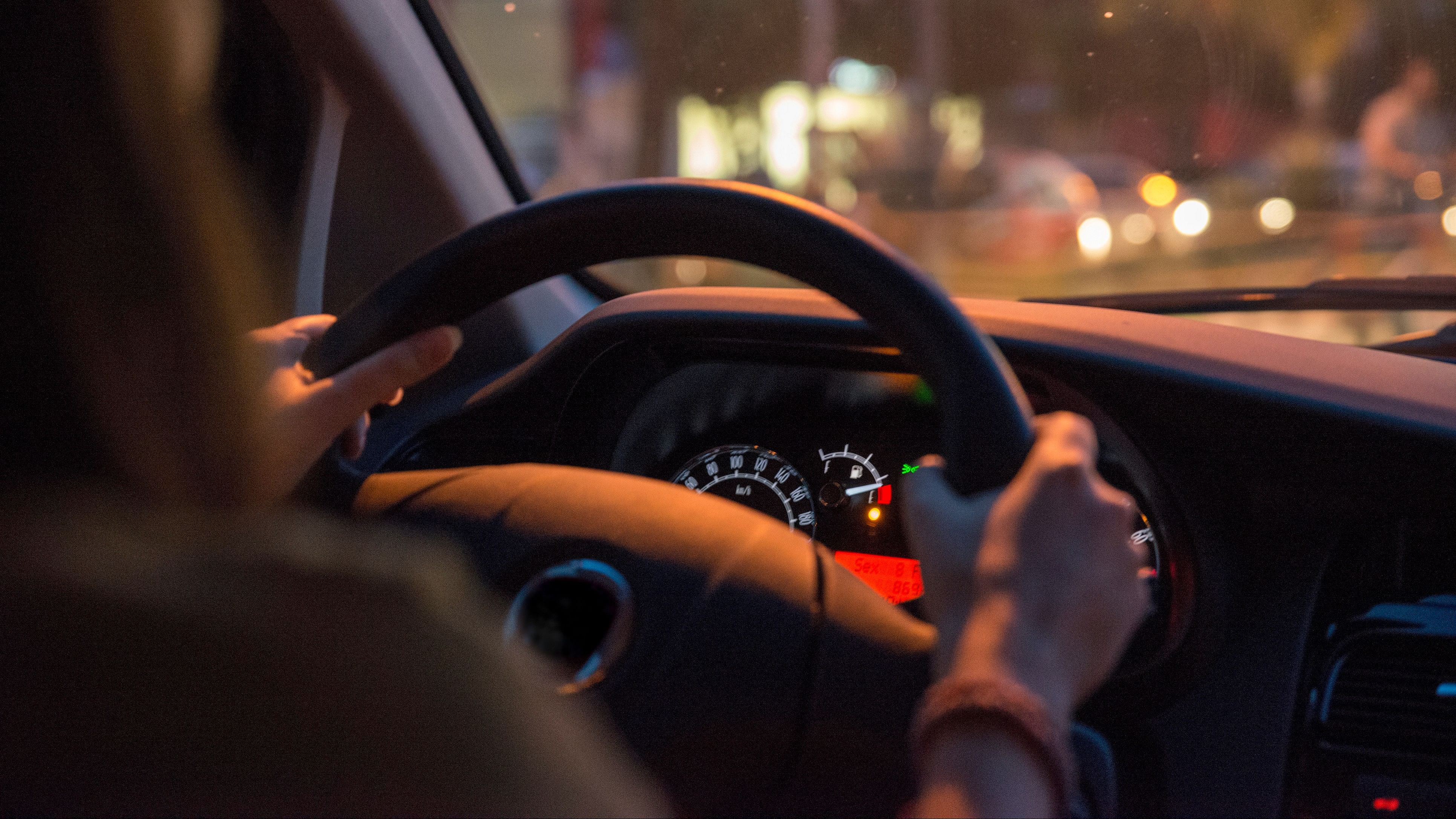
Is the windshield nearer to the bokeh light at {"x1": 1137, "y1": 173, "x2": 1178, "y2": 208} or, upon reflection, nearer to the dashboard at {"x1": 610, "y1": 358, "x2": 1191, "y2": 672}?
the bokeh light at {"x1": 1137, "y1": 173, "x2": 1178, "y2": 208}

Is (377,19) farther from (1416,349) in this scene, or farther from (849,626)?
(1416,349)

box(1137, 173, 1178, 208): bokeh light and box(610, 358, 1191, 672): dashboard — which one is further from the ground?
box(1137, 173, 1178, 208): bokeh light

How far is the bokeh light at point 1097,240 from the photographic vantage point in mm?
13023

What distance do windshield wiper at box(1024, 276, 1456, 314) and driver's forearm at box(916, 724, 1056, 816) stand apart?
1.77 m

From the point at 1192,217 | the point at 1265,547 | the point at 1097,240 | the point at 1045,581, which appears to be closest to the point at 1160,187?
the point at 1265,547

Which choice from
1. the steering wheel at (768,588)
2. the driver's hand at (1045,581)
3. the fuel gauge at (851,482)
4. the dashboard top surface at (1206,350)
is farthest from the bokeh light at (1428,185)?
the driver's hand at (1045,581)

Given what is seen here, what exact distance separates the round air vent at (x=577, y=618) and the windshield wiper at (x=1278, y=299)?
1586mm

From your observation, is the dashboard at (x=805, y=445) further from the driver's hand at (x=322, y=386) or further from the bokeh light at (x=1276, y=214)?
the bokeh light at (x=1276, y=214)

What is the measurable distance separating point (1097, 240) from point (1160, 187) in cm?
966

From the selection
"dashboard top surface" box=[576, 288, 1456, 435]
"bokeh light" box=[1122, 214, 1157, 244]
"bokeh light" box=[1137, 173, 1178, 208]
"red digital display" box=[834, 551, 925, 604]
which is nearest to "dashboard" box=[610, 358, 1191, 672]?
"red digital display" box=[834, 551, 925, 604]

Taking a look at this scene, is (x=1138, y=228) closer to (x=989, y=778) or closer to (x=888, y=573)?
(x=888, y=573)

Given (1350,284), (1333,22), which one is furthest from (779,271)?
(1333,22)

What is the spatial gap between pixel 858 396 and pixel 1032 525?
121 centimetres

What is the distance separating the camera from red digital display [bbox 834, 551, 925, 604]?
2.09 meters
